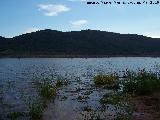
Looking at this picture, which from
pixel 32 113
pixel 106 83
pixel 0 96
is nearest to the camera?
pixel 32 113

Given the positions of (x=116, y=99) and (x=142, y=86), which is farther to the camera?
(x=142, y=86)

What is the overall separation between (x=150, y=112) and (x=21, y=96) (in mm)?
12316

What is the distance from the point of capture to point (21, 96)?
101 ft

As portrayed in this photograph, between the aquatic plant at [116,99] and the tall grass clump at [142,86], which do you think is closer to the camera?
the aquatic plant at [116,99]

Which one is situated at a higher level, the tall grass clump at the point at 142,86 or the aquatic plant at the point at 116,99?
the tall grass clump at the point at 142,86

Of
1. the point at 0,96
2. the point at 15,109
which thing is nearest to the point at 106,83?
the point at 0,96

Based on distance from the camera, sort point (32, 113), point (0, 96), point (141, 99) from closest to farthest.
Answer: point (32, 113), point (141, 99), point (0, 96)

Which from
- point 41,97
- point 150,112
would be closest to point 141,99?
point 150,112

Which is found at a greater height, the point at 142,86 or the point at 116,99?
the point at 142,86

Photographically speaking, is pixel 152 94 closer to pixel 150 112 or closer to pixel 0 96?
pixel 150 112

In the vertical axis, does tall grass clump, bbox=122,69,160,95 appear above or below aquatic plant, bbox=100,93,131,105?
above

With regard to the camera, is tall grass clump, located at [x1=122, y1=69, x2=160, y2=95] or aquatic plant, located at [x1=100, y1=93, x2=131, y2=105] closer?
aquatic plant, located at [x1=100, y1=93, x2=131, y2=105]

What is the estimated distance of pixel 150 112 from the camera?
2177 centimetres

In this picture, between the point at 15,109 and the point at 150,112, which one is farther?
the point at 15,109
